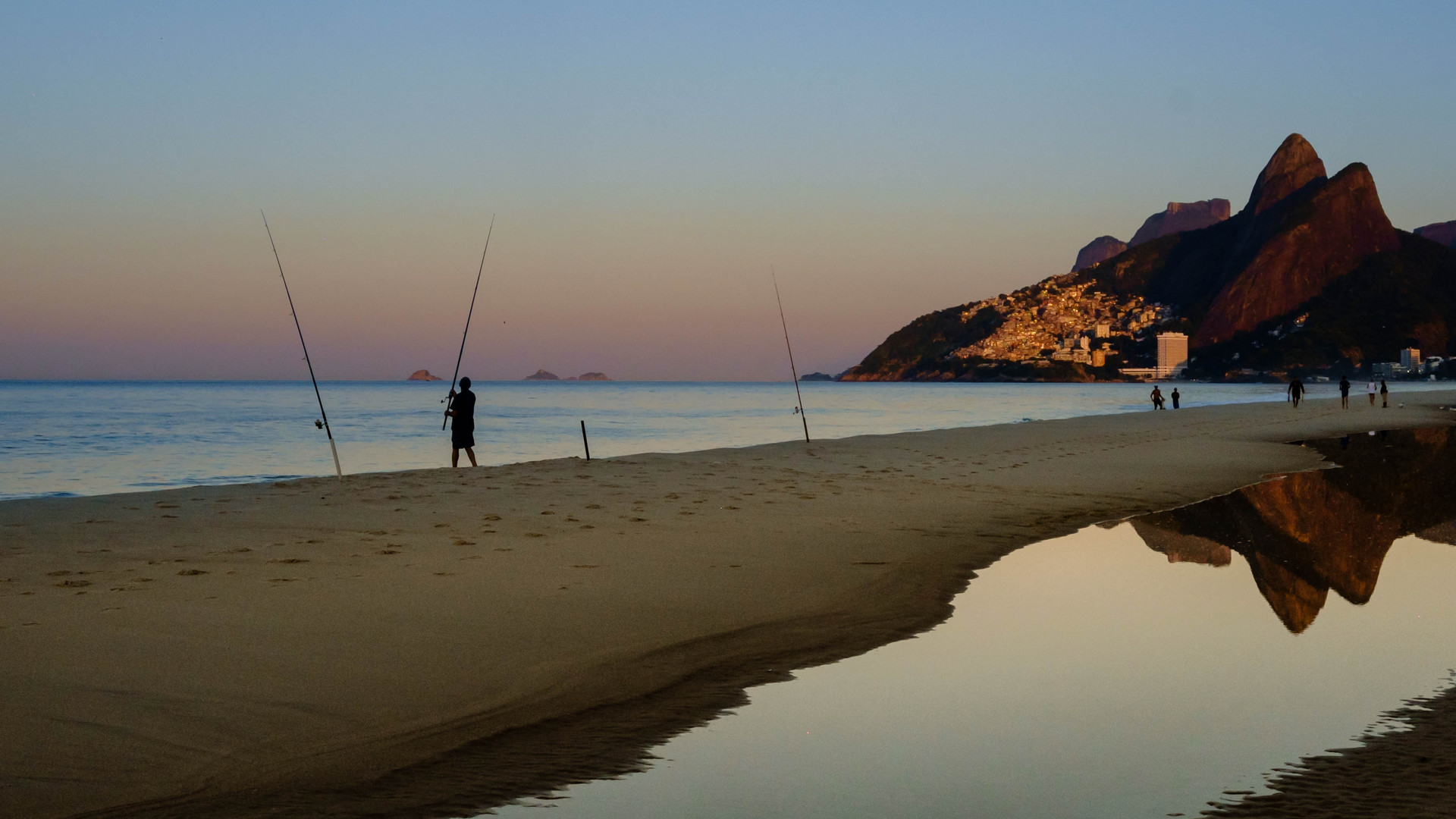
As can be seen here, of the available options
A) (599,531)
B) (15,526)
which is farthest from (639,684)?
(15,526)

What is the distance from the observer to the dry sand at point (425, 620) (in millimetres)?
4172

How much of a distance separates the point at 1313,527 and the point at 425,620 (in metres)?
9.44

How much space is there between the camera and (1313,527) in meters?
11.7

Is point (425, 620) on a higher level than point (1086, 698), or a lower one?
higher

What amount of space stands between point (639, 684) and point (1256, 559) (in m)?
6.45

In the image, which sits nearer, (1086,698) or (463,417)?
(1086,698)

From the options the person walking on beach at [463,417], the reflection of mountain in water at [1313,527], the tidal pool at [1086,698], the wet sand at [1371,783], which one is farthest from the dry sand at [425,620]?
the person walking on beach at [463,417]

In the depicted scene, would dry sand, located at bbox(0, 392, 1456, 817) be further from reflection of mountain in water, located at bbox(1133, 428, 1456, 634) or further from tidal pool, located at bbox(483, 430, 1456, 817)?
reflection of mountain in water, located at bbox(1133, 428, 1456, 634)

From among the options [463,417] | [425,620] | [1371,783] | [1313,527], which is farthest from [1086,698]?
[463,417]

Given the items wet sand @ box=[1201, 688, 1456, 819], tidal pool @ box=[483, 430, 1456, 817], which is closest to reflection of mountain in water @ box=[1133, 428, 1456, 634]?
tidal pool @ box=[483, 430, 1456, 817]

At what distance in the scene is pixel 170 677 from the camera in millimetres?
5207

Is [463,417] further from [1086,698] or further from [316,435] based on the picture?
[316,435]

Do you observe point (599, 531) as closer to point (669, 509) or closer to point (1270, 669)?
point (669, 509)

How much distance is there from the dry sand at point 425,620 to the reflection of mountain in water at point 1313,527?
3.31 feet
